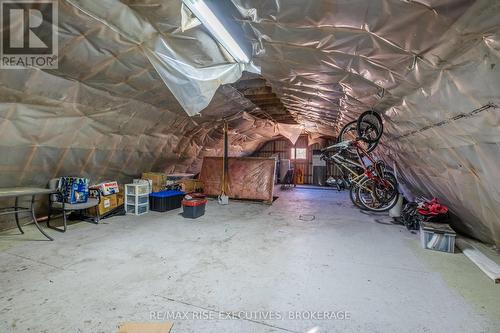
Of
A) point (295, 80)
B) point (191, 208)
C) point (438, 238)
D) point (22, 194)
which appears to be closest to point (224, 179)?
point (191, 208)

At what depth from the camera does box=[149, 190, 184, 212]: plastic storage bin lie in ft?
15.7

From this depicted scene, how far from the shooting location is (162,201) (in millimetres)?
4781

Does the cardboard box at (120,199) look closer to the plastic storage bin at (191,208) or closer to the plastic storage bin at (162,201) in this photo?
the plastic storage bin at (162,201)

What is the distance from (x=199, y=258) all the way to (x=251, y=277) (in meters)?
0.70

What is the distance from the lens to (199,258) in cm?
262

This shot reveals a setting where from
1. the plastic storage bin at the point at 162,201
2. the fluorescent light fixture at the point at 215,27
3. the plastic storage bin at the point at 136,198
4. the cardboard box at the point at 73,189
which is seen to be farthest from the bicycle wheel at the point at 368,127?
the cardboard box at the point at 73,189

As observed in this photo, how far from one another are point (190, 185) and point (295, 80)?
4.34m

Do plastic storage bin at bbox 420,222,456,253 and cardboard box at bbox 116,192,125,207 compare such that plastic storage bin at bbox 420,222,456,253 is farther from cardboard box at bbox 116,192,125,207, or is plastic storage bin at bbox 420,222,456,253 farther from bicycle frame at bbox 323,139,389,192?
cardboard box at bbox 116,192,125,207

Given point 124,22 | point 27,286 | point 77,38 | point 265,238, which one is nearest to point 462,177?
point 265,238

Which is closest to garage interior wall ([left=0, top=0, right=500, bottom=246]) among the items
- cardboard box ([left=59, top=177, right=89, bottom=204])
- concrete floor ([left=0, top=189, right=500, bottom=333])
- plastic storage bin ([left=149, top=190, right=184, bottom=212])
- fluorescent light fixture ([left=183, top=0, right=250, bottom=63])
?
fluorescent light fixture ([left=183, top=0, right=250, bottom=63])

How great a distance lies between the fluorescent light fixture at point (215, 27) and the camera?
1593 mm

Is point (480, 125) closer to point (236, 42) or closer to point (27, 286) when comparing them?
point (236, 42)

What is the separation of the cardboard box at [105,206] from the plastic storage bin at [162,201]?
26.2 inches

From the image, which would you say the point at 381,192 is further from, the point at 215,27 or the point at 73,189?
the point at 73,189
